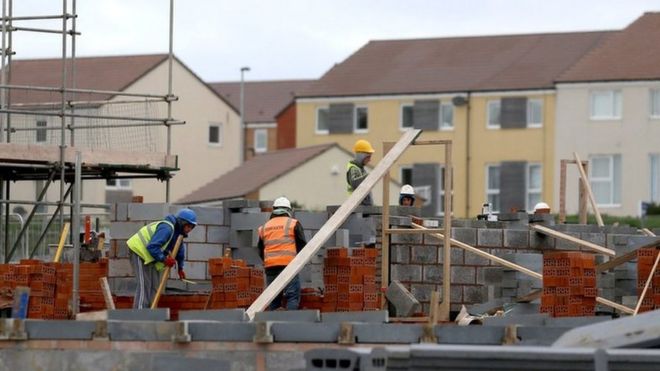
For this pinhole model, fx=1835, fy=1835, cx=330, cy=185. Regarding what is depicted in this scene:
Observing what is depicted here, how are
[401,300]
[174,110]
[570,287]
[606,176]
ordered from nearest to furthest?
[570,287]
[401,300]
[606,176]
[174,110]

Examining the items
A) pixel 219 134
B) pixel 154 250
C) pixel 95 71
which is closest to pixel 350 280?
pixel 154 250

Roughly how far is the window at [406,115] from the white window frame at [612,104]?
27.4 ft

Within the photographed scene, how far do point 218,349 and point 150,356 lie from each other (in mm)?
669

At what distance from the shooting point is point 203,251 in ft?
77.9

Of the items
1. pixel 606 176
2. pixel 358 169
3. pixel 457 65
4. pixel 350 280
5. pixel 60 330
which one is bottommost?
pixel 60 330

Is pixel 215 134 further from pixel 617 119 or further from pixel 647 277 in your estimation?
pixel 647 277

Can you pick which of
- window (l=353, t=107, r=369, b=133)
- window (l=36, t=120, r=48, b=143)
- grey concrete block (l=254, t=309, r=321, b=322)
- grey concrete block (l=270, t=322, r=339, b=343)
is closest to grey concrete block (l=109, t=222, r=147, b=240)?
grey concrete block (l=254, t=309, r=321, b=322)

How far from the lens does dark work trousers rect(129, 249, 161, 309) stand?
22.0m

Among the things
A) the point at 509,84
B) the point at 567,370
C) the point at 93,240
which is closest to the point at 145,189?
the point at 509,84

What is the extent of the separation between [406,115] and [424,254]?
53.3 m

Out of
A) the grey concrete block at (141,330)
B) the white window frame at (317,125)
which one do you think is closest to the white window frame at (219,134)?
the white window frame at (317,125)

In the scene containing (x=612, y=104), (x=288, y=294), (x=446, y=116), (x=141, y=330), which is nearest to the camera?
(x=141, y=330)

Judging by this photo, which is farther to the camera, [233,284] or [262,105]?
[262,105]

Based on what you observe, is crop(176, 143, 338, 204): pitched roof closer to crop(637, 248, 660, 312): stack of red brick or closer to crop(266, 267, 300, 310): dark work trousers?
crop(266, 267, 300, 310): dark work trousers
